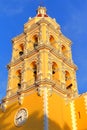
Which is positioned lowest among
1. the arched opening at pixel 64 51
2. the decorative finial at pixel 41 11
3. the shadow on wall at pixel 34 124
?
the shadow on wall at pixel 34 124

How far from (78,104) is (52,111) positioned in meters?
3.02

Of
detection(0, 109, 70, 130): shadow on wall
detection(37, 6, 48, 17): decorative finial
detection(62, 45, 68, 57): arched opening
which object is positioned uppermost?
detection(37, 6, 48, 17): decorative finial

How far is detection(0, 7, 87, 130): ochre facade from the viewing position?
22.8 m

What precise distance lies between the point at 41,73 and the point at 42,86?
1.61 metres

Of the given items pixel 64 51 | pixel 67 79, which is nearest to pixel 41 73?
pixel 67 79

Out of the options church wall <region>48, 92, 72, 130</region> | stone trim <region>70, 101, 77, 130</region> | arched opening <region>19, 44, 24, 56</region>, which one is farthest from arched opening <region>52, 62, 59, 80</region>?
arched opening <region>19, 44, 24, 56</region>

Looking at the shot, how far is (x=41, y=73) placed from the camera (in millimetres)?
24984

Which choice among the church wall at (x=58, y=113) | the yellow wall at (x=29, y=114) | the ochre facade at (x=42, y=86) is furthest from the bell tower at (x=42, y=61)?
the yellow wall at (x=29, y=114)

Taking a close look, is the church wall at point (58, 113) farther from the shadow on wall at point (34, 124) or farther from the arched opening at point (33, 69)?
the arched opening at point (33, 69)

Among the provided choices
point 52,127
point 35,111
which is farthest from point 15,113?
point 52,127

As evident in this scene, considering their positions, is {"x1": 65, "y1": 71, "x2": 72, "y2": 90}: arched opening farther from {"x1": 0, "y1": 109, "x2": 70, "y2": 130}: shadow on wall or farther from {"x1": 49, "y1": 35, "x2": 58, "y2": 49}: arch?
{"x1": 0, "y1": 109, "x2": 70, "y2": 130}: shadow on wall

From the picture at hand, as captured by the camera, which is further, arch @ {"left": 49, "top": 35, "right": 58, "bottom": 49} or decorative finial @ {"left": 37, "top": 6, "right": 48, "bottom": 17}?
decorative finial @ {"left": 37, "top": 6, "right": 48, "bottom": 17}

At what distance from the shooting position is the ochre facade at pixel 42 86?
74.8 feet

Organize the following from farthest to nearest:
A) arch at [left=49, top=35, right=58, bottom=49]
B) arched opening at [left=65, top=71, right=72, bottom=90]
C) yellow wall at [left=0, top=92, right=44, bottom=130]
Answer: arch at [left=49, top=35, right=58, bottom=49] < arched opening at [left=65, top=71, right=72, bottom=90] < yellow wall at [left=0, top=92, right=44, bottom=130]
